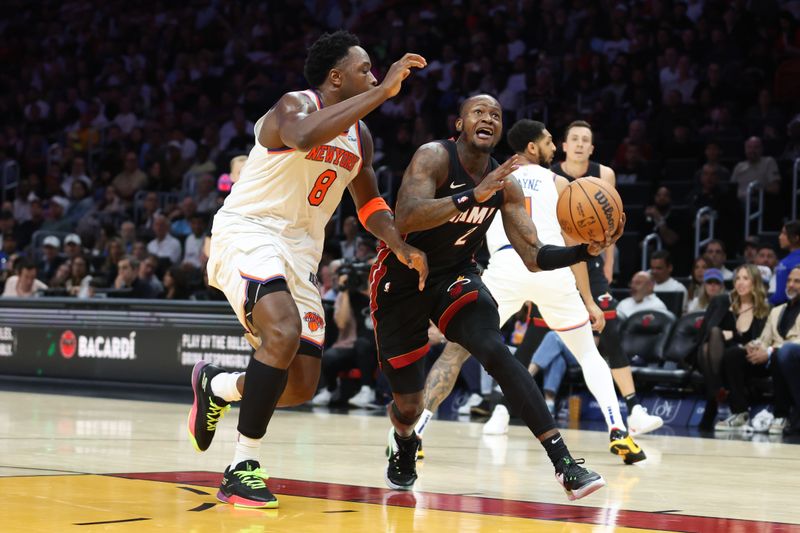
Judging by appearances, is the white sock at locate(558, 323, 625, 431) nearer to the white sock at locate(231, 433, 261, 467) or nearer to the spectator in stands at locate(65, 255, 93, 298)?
the white sock at locate(231, 433, 261, 467)

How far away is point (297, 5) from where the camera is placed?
2108 cm

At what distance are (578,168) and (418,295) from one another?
279 centimetres

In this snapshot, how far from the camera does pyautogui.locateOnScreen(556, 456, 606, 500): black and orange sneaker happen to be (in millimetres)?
4809

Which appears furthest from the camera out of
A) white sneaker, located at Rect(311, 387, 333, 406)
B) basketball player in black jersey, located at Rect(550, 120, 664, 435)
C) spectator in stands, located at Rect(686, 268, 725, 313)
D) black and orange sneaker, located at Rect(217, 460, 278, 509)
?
white sneaker, located at Rect(311, 387, 333, 406)

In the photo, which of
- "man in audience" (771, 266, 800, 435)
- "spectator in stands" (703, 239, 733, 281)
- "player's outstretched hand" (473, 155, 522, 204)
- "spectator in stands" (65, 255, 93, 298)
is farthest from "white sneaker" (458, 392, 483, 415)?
"player's outstretched hand" (473, 155, 522, 204)

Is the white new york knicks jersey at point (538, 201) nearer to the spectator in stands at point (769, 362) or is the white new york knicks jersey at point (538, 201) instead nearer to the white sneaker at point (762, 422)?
the spectator in stands at point (769, 362)

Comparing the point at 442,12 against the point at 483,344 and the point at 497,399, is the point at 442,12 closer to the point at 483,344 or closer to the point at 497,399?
the point at 497,399

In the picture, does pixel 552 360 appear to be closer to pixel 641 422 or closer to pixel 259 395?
pixel 641 422

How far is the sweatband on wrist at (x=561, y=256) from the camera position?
5.10 metres

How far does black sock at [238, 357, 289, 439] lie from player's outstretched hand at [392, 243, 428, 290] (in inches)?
29.3

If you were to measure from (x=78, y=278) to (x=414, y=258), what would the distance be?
1101 cm

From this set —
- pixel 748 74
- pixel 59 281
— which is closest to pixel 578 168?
pixel 748 74

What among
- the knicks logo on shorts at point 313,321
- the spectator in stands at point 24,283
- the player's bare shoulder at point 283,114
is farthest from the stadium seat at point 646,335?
the spectator in stands at point 24,283

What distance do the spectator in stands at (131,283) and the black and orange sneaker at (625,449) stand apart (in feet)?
26.9
